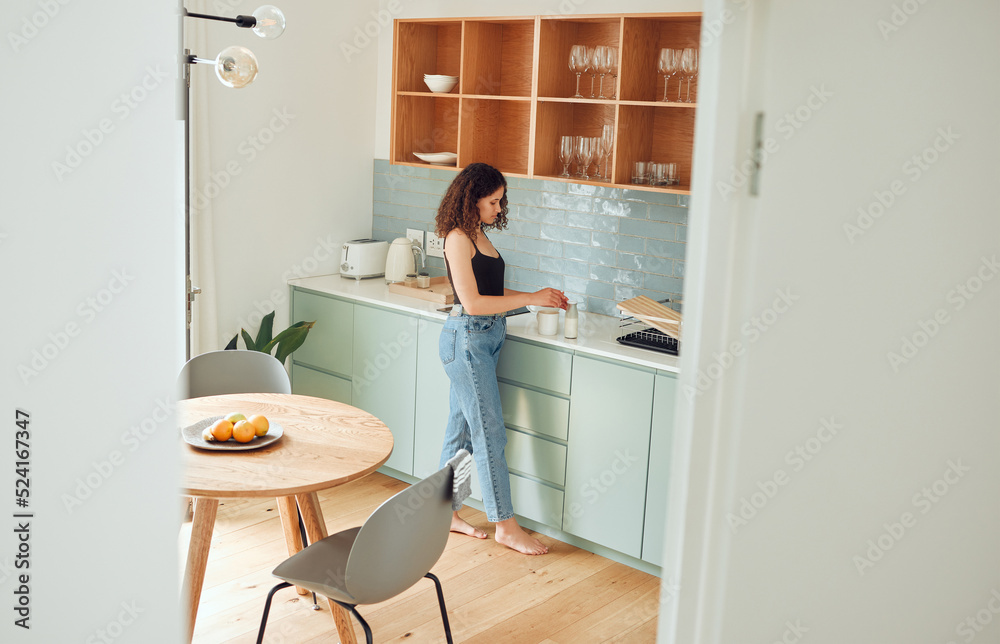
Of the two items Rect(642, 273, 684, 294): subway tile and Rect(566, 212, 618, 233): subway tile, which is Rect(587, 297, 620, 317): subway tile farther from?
Rect(566, 212, 618, 233): subway tile

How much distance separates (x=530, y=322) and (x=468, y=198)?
685mm

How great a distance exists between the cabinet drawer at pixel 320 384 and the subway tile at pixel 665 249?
1586 millimetres

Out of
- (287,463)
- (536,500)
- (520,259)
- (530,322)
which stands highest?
(520,259)

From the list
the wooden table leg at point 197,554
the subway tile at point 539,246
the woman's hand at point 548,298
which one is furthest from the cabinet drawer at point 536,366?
the wooden table leg at point 197,554

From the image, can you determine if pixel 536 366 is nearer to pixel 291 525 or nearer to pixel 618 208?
pixel 618 208

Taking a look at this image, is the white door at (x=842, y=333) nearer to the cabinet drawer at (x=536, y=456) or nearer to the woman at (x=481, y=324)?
the woman at (x=481, y=324)

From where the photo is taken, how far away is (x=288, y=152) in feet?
14.1

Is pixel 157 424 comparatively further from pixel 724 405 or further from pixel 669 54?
pixel 669 54

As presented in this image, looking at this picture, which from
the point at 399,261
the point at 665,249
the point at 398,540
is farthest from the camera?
the point at 399,261

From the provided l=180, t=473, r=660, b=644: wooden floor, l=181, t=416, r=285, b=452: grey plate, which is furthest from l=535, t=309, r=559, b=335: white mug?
l=181, t=416, r=285, b=452: grey plate

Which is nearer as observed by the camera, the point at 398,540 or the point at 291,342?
the point at 398,540

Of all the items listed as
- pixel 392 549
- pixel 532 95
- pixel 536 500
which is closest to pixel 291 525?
pixel 392 549

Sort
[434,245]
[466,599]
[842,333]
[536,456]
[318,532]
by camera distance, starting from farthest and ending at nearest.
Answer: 1. [434,245]
2. [536,456]
3. [466,599]
4. [318,532]
5. [842,333]

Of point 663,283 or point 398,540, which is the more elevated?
point 663,283
